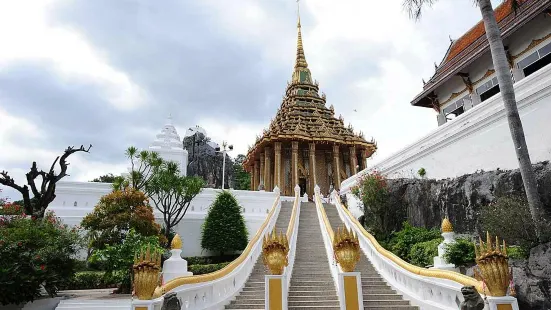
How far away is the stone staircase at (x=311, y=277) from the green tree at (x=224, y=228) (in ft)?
12.8

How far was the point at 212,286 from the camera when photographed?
25.2ft

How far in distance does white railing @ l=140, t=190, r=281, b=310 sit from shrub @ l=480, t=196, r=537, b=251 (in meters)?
6.32

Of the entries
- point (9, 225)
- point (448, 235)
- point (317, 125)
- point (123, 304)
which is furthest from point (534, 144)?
point (317, 125)

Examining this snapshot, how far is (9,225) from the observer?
10.7 m

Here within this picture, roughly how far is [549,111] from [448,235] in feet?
16.0

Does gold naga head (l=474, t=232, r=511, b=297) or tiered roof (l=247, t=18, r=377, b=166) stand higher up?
tiered roof (l=247, t=18, r=377, b=166)

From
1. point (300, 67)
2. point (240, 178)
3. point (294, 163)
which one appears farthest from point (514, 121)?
point (240, 178)

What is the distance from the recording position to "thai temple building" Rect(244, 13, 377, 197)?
30.1 m

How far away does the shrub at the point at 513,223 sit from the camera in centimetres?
730

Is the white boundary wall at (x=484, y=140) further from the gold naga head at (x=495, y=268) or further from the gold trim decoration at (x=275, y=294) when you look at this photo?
the gold trim decoration at (x=275, y=294)

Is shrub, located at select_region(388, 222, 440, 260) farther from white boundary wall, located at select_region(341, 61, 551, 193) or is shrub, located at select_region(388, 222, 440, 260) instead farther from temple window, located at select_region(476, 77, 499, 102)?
temple window, located at select_region(476, 77, 499, 102)

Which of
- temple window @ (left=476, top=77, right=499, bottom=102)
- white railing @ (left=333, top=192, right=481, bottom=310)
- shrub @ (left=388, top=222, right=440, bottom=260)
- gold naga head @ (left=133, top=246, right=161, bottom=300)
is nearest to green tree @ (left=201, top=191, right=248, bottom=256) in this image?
shrub @ (left=388, top=222, right=440, bottom=260)

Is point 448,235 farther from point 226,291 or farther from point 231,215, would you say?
point 231,215

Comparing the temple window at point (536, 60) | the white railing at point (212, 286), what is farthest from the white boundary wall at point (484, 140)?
the white railing at point (212, 286)
